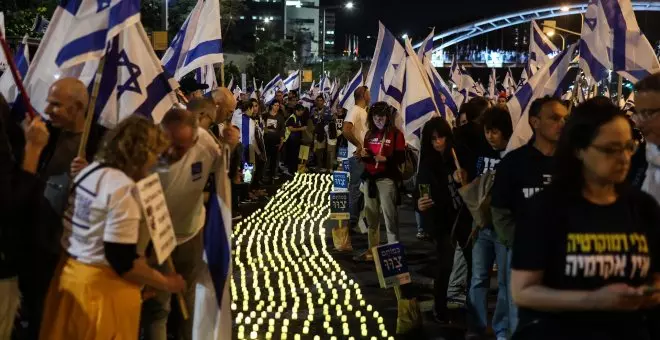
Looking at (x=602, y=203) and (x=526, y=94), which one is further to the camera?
(x=526, y=94)

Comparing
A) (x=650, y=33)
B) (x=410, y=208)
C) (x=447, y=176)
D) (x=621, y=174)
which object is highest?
(x=650, y=33)

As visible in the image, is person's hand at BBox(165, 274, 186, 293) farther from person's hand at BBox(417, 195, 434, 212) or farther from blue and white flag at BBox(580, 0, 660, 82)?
blue and white flag at BBox(580, 0, 660, 82)

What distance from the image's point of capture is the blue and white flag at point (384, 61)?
37.8ft

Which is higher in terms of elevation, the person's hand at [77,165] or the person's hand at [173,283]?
the person's hand at [77,165]

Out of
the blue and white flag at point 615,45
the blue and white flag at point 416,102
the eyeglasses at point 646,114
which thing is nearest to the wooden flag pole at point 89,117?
the eyeglasses at point 646,114

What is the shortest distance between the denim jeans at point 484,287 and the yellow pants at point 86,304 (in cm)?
321

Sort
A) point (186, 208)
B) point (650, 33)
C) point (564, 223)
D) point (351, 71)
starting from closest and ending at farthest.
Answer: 1. point (564, 223)
2. point (186, 208)
3. point (351, 71)
4. point (650, 33)

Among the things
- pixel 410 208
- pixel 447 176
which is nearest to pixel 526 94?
pixel 447 176

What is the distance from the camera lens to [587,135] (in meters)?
3.21

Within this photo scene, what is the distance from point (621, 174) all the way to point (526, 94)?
186 inches

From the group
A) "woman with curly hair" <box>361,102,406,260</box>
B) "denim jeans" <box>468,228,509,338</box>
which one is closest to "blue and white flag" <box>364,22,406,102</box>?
"woman with curly hair" <box>361,102,406,260</box>

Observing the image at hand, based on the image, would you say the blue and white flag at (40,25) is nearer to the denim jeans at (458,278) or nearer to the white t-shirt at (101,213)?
the denim jeans at (458,278)

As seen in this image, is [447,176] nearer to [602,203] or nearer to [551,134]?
[551,134]

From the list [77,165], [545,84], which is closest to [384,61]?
[545,84]
